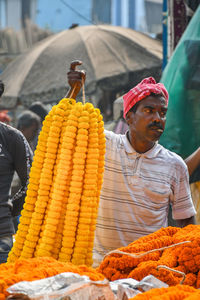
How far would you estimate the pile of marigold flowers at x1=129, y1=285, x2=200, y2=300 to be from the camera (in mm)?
1375

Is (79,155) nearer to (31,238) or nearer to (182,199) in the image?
(31,238)

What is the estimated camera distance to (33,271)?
4.91 feet

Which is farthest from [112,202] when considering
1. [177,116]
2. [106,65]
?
[106,65]

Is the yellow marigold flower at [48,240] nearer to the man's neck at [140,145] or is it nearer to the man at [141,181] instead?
the man at [141,181]

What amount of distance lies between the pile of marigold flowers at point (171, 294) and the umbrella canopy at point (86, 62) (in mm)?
6975

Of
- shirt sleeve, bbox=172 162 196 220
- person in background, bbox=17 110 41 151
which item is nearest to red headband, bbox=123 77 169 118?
shirt sleeve, bbox=172 162 196 220

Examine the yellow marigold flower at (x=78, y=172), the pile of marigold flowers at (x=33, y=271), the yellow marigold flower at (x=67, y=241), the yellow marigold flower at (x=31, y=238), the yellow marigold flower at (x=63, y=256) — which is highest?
the yellow marigold flower at (x=78, y=172)

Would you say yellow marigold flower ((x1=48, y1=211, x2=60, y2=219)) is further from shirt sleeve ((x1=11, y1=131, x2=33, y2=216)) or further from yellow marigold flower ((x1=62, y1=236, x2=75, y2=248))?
shirt sleeve ((x1=11, y1=131, x2=33, y2=216))

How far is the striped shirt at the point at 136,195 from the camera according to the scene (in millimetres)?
2633

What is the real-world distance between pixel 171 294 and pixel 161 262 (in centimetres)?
36

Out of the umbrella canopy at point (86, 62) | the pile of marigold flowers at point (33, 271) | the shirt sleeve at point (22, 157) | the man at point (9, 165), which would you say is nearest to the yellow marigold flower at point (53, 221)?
the pile of marigold flowers at point (33, 271)

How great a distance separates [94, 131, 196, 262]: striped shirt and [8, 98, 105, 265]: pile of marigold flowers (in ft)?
2.00

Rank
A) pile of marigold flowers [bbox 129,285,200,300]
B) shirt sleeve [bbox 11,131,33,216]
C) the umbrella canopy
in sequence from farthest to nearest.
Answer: the umbrella canopy
shirt sleeve [bbox 11,131,33,216]
pile of marigold flowers [bbox 129,285,200,300]

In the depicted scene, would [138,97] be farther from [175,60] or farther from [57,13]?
[57,13]
